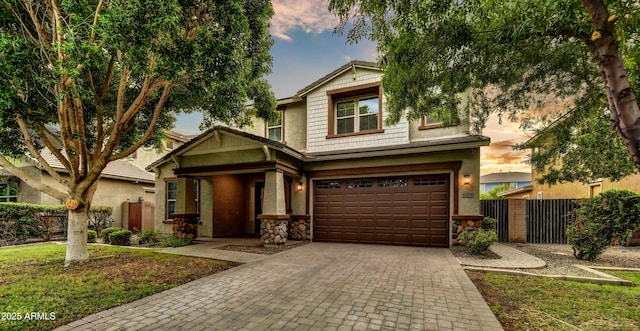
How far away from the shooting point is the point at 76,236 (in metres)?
6.67

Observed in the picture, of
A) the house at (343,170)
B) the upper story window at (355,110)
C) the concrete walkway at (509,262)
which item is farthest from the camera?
the upper story window at (355,110)

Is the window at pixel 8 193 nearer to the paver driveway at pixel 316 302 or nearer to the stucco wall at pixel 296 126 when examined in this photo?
the stucco wall at pixel 296 126

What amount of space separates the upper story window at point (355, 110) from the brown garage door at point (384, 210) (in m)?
2.05

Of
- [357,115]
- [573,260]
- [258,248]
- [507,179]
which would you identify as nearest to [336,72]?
[357,115]

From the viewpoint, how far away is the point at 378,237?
9.76 metres

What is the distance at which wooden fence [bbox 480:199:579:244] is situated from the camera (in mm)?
10375

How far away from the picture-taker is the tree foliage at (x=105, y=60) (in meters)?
4.65

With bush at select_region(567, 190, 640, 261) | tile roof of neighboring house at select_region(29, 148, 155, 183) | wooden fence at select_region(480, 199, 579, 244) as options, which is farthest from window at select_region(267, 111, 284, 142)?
bush at select_region(567, 190, 640, 261)

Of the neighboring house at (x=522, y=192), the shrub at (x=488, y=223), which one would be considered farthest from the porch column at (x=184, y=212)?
the neighboring house at (x=522, y=192)

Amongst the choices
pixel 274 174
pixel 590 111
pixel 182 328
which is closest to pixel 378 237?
pixel 274 174

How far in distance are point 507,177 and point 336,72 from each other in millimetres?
36357

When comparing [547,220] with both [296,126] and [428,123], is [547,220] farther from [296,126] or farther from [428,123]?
[296,126]

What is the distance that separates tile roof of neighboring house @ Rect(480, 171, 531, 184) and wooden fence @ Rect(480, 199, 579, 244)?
3022cm

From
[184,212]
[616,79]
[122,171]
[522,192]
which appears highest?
[616,79]
